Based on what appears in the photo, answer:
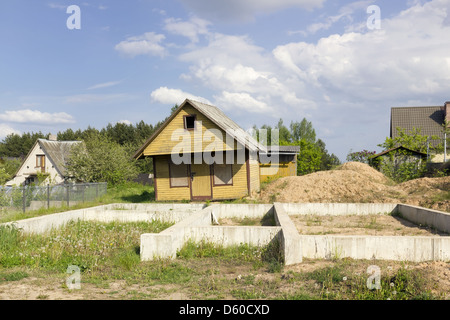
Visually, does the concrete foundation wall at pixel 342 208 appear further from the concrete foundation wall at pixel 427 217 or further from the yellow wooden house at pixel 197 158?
the yellow wooden house at pixel 197 158

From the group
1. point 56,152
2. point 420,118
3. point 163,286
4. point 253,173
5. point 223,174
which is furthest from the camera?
point 420,118

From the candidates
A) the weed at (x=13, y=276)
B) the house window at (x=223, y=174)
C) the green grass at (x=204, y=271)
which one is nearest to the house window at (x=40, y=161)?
the house window at (x=223, y=174)

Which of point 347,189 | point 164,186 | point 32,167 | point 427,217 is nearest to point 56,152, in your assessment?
point 32,167

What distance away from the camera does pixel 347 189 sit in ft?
69.5

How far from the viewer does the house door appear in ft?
70.5

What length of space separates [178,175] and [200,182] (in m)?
1.54

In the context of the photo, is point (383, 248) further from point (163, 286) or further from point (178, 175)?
point (178, 175)

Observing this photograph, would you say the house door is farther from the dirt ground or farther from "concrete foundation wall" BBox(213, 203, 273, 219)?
the dirt ground

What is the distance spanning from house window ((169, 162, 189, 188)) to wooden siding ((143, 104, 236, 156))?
4.19 feet

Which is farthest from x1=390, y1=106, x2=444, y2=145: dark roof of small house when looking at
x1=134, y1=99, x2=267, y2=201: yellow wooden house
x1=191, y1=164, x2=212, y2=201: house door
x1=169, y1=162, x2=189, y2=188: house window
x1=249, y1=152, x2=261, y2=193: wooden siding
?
x1=169, y1=162, x2=189, y2=188: house window

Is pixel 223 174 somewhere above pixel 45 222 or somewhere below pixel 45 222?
above

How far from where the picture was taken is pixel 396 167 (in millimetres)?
28312
